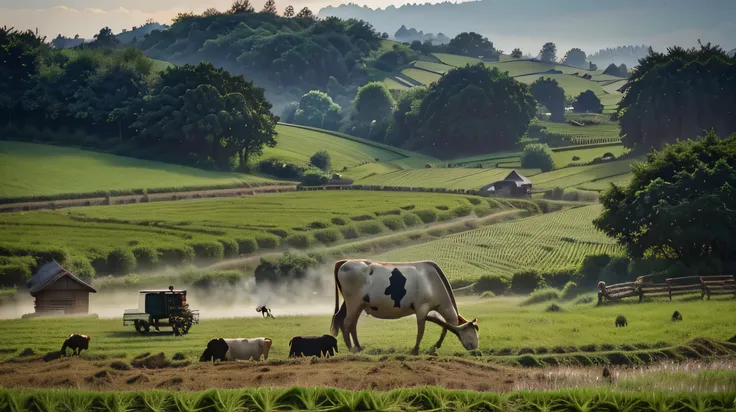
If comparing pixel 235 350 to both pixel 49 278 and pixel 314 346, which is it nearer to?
pixel 314 346

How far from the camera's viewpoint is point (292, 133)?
156625mm

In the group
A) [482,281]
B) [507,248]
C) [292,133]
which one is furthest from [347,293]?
[292,133]

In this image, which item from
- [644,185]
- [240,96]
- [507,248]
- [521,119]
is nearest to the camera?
[644,185]

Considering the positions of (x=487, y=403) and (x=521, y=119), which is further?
(x=521, y=119)

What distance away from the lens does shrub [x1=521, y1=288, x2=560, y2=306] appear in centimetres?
5509

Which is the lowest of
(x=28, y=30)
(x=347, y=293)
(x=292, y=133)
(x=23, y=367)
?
(x=23, y=367)

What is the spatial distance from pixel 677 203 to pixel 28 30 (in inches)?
3981

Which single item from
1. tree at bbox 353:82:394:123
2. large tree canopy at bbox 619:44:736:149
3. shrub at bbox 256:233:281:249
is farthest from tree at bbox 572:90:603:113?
shrub at bbox 256:233:281:249

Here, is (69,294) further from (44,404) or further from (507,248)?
(507,248)

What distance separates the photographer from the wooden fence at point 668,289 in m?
50.0

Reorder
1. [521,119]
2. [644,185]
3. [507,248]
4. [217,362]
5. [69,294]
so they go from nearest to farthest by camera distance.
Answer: [217,362], [69,294], [644,185], [507,248], [521,119]

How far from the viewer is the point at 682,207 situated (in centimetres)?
5838

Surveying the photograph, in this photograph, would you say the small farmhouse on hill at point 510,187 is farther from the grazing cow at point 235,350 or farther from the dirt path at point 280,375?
the dirt path at point 280,375

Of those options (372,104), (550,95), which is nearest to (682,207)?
(550,95)
